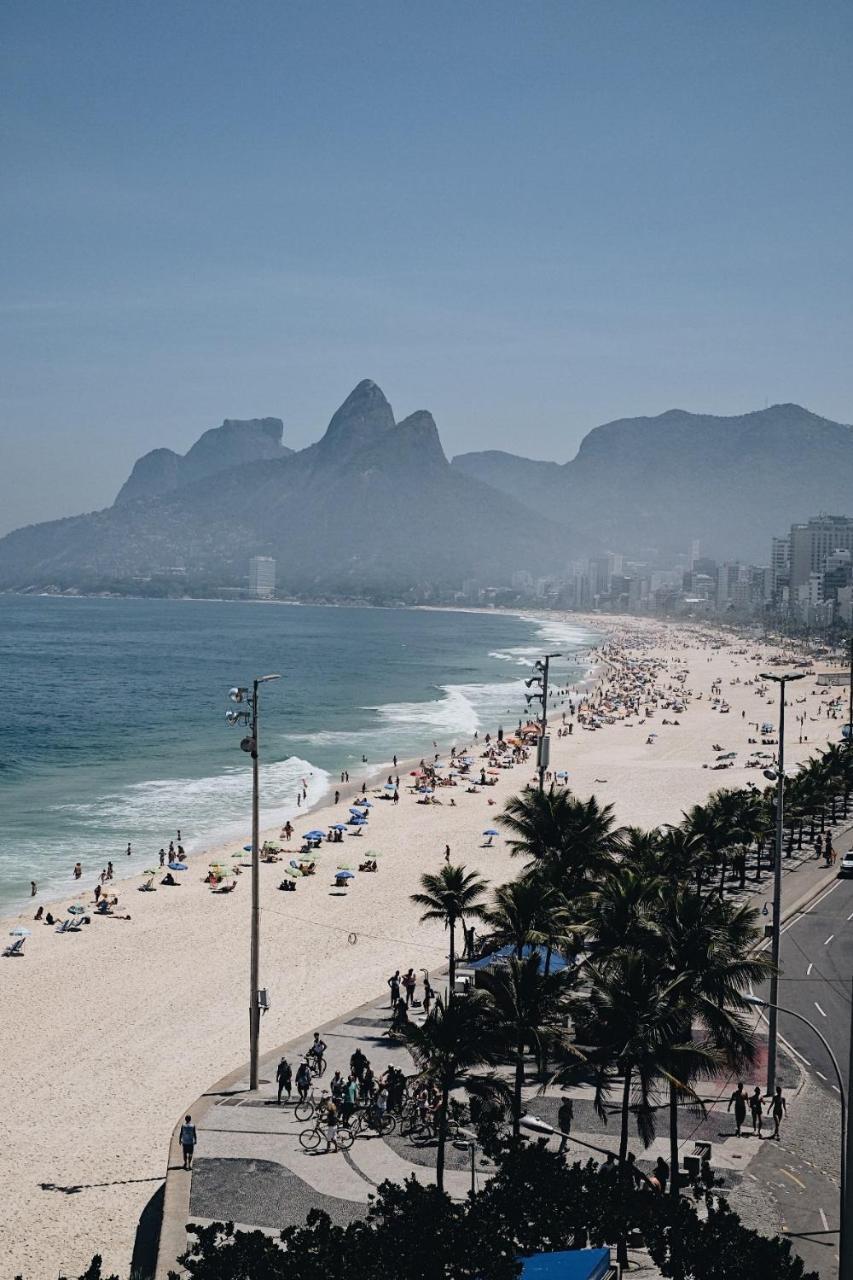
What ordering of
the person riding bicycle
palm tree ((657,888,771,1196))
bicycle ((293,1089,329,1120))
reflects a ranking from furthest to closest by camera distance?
the person riding bicycle < bicycle ((293,1089,329,1120)) < palm tree ((657,888,771,1196))

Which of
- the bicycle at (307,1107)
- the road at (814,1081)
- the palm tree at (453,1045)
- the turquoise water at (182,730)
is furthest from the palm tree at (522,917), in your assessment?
the turquoise water at (182,730)

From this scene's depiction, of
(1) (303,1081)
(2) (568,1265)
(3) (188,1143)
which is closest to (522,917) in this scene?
(1) (303,1081)

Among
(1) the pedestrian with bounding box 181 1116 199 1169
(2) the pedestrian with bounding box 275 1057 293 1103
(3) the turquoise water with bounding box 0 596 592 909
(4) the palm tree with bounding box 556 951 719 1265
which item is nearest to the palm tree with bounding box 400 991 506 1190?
(4) the palm tree with bounding box 556 951 719 1265

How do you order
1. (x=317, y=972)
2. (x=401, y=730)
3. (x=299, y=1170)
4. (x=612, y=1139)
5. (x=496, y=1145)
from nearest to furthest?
1. (x=496, y=1145)
2. (x=299, y=1170)
3. (x=612, y=1139)
4. (x=317, y=972)
5. (x=401, y=730)

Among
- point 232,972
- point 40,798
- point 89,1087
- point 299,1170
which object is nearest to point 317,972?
point 232,972

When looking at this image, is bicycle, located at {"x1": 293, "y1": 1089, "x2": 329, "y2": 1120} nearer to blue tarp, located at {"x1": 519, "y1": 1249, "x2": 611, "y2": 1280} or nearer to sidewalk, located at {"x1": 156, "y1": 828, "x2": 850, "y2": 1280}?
sidewalk, located at {"x1": 156, "y1": 828, "x2": 850, "y2": 1280}

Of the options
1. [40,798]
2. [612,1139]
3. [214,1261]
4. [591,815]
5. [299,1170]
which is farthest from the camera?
[40,798]

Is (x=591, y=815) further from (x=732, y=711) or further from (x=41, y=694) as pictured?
(x=41, y=694)
